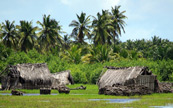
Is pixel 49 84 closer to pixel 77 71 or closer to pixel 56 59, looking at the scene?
pixel 77 71

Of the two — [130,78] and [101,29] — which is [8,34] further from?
[130,78]

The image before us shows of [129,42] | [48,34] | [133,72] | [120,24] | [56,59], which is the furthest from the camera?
[129,42]

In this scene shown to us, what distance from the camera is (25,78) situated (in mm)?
29234

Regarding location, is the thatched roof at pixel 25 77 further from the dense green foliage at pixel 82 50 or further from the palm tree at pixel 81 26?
the palm tree at pixel 81 26

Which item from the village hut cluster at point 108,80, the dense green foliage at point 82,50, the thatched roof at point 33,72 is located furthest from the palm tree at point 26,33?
the thatched roof at point 33,72

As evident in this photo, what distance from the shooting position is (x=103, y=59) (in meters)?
46.2

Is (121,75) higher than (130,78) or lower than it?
higher

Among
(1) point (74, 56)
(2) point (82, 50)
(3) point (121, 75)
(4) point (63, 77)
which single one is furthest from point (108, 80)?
(2) point (82, 50)

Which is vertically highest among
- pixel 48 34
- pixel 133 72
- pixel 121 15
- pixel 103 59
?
pixel 121 15

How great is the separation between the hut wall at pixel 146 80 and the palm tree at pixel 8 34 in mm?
35524

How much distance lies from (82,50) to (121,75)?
A: 2912 centimetres

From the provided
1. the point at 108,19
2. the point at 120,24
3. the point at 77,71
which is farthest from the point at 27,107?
the point at 120,24

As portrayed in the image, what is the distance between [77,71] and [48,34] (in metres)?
20.2

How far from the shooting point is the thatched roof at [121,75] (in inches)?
933
